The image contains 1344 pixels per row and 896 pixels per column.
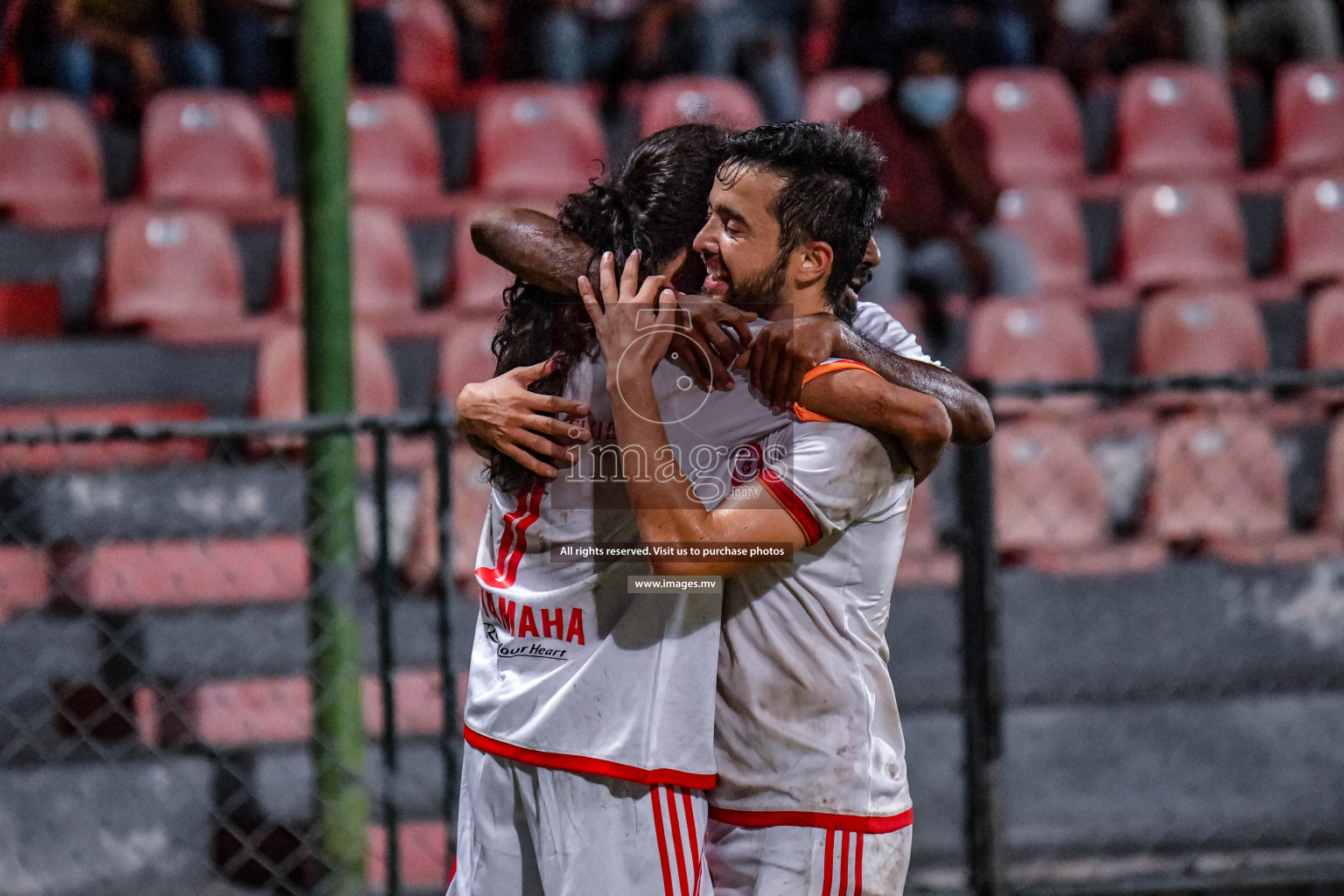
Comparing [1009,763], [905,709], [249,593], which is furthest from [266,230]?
[1009,763]

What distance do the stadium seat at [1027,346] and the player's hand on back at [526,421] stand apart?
12.4 ft

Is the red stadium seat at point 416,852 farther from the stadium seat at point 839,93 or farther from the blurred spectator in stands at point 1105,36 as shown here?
the blurred spectator in stands at point 1105,36

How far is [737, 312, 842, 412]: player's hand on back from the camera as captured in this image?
5.88 ft

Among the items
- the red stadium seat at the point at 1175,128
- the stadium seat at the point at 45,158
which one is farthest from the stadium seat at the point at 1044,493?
the stadium seat at the point at 45,158

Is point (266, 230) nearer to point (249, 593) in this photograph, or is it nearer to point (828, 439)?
point (249, 593)

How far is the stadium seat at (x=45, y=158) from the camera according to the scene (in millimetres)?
5789

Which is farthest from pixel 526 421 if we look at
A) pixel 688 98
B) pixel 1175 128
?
pixel 1175 128

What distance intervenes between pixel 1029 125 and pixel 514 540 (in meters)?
5.84

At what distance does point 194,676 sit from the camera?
4078 millimetres

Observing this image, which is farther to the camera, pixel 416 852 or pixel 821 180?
pixel 416 852

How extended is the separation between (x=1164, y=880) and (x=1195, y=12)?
18.5 ft

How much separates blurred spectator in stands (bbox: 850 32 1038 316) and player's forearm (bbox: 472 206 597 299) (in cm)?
386

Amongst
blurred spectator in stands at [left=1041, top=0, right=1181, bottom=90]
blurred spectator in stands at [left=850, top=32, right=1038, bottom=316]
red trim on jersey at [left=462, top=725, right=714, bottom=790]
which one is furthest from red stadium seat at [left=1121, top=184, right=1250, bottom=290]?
red trim on jersey at [left=462, top=725, right=714, bottom=790]

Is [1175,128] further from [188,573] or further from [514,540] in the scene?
[514,540]
